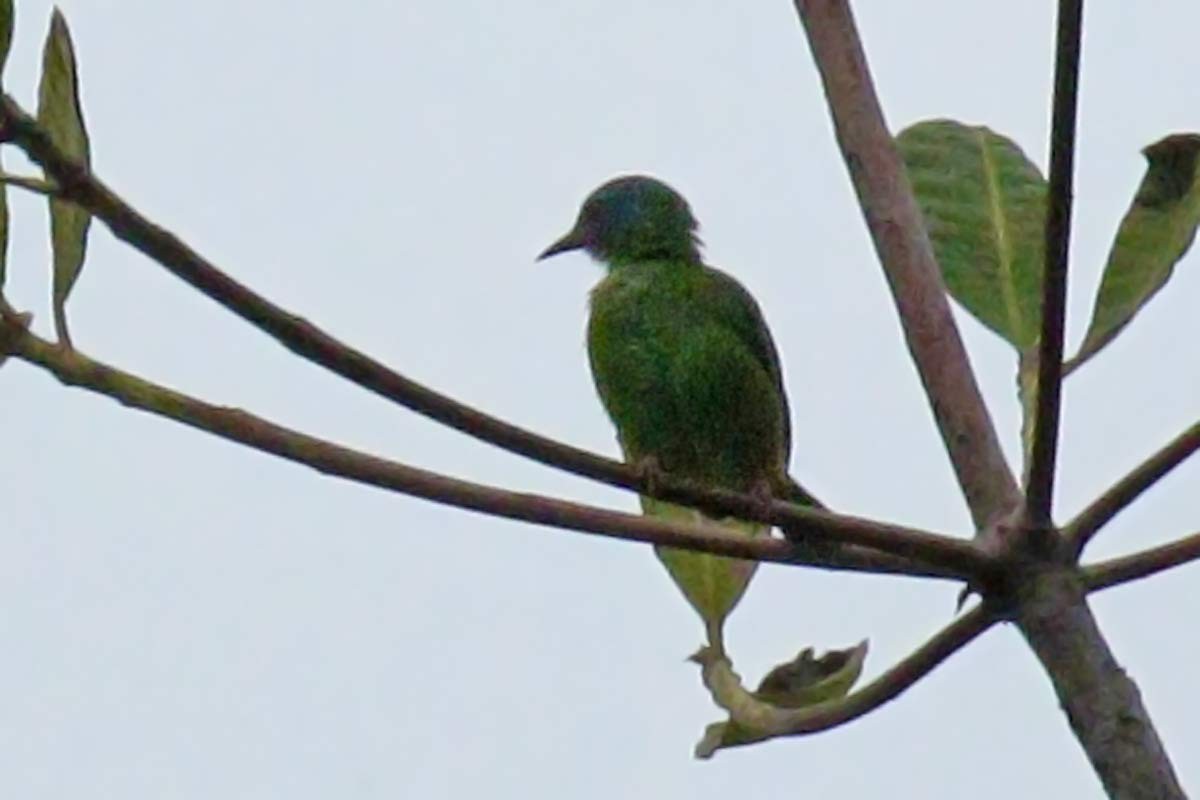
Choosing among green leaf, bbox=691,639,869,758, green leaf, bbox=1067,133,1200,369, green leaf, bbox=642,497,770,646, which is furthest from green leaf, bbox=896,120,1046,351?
green leaf, bbox=691,639,869,758

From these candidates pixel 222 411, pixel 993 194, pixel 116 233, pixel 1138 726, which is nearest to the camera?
pixel 116 233

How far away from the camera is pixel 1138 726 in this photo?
170 centimetres

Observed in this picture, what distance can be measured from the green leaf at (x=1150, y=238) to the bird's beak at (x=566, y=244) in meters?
1.89

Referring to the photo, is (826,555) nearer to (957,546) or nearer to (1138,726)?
(957,546)

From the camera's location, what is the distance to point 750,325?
12.1ft

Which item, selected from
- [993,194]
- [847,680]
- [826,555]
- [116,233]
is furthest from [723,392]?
[116,233]

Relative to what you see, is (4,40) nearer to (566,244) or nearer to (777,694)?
(777,694)

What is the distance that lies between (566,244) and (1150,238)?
1.96 meters

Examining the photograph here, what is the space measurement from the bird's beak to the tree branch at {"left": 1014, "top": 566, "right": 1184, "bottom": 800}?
237 centimetres

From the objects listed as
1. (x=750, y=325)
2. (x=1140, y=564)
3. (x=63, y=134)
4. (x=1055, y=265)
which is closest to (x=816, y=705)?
(x=1140, y=564)

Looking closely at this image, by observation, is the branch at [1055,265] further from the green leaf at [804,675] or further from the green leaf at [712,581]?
the green leaf at [712,581]

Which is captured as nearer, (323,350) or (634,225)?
(323,350)

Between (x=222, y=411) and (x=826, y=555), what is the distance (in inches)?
20.9

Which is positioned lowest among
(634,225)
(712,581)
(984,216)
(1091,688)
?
(1091,688)
